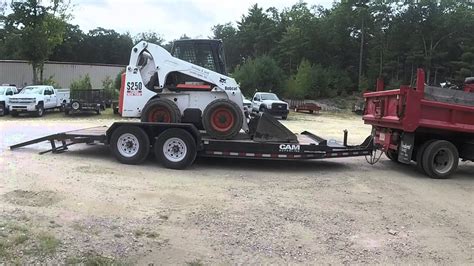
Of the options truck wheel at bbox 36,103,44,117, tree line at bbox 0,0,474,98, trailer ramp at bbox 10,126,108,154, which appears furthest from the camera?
tree line at bbox 0,0,474,98

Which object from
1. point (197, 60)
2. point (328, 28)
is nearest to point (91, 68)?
point (328, 28)

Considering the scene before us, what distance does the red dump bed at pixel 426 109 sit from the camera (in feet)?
35.3

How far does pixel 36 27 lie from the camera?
3478 centimetres

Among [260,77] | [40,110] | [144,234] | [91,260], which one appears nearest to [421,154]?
[144,234]

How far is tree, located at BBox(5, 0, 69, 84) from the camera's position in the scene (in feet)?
113

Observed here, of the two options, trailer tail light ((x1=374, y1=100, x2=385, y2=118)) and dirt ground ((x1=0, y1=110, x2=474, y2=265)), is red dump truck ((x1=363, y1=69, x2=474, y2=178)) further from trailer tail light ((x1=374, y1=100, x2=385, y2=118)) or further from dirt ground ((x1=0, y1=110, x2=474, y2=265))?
dirt ground ((x1=0, y1=110, x2=474, y2=265))

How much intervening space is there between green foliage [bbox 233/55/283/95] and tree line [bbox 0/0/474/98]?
0.10m

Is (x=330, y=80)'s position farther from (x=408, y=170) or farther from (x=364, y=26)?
(x=408, y=170)

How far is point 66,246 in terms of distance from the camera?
5461 millimetres

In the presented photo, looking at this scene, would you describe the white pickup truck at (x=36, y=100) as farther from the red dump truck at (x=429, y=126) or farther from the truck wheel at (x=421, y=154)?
the truck wheel at (x=421, y=154)

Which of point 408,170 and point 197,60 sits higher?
point 197,60

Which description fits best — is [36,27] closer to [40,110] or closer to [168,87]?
[40,110]

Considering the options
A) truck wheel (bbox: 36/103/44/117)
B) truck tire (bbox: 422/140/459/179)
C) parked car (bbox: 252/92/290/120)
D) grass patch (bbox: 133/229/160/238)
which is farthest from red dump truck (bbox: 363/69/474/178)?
truck wheel (bbox: 36/103/44/117)

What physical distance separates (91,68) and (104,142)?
42096 millimetres
